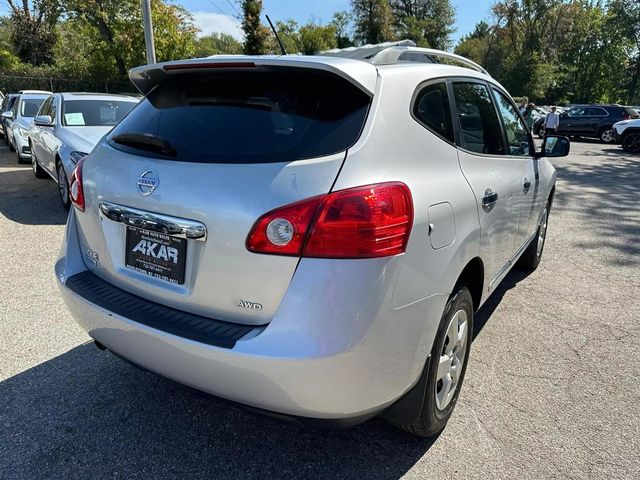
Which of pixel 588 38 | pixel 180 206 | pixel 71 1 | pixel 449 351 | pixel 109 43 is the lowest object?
pixel 449 351

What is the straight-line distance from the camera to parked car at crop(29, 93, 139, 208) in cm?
632

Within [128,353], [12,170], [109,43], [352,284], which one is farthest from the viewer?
[109,43]

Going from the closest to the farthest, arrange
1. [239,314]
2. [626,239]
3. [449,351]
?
[239,314] → [449,351] → [626,239]

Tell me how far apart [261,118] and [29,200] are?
697cm

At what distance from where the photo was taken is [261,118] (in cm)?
199

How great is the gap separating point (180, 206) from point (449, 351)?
1.46 meters

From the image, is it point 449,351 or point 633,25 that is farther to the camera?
point 633,25

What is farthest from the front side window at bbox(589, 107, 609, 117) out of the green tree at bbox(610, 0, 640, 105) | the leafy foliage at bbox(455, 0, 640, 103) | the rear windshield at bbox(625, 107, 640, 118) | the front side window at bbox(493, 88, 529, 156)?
the green tree at bbox(610, 0, 640, 105)

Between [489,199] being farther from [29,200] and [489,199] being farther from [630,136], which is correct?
[630,136]

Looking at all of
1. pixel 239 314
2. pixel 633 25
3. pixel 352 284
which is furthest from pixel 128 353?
pixel 633 25

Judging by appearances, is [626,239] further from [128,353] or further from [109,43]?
[109,43]

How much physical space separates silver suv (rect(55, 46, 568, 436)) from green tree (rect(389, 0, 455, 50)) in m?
62.3

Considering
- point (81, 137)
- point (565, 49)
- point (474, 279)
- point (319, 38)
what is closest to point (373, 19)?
point (319, 38)

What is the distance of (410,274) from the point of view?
182cm
